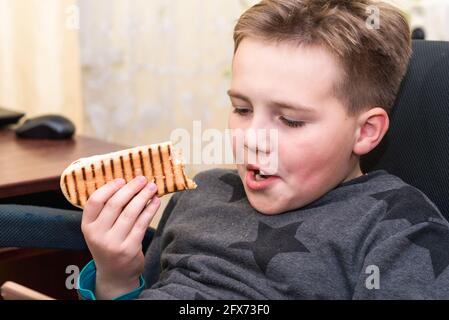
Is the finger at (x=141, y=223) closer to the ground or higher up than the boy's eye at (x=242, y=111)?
closer to the ground

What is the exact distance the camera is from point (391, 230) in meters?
0.74

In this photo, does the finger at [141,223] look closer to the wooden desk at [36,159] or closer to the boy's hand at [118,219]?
the boy's hand at [118,219]

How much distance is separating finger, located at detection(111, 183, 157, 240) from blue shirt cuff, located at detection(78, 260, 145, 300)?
0.12m

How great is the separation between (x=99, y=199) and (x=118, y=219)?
0.04 metres

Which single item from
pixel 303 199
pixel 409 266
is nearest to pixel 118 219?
pixel 303 199

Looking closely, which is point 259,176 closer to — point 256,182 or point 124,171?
point 256,182

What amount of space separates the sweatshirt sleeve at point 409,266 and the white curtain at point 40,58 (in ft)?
3.67

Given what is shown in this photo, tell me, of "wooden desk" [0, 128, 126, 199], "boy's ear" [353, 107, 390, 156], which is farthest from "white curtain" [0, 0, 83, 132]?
"boy's ear" [353, 107, 390, 156]

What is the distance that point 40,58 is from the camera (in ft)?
5.23

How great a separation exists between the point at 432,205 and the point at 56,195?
71 centimetres

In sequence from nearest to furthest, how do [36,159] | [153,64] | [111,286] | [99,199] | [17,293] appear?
[17,293]
[99,199]
[111,286]
[36,159]
[153,64]

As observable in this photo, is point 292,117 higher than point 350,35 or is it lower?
lower

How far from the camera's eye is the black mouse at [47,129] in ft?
4.14

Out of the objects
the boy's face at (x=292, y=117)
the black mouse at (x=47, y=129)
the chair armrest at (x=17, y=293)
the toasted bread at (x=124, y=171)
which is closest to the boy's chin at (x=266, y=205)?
the boy's face at (x=292, y=117)
